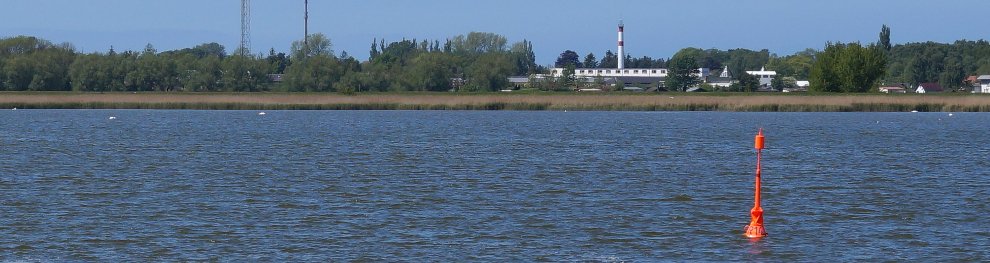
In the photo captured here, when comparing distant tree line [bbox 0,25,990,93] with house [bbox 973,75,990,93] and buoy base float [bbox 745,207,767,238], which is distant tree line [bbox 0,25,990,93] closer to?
house [bbox 973,75,990,93]

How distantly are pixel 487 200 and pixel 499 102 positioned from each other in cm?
7156

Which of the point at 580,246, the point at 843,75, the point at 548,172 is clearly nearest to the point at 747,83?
the point at 843,75

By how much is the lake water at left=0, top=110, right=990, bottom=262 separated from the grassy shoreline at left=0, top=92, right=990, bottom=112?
44113 mm

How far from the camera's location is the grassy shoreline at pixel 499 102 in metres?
97.6

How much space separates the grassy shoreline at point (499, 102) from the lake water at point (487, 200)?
4411cm

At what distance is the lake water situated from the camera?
2091 cm

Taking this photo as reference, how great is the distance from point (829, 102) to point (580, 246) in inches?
3333

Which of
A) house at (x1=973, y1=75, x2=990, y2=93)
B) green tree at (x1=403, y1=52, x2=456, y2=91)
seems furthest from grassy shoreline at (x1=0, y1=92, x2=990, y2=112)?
house at (x1=973, y1=75, x2=990, y2=93)

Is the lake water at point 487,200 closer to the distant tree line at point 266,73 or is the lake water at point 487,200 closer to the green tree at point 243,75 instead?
the distant tree line at point 266,73

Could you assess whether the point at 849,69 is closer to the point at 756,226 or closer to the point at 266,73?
the point at 266,73

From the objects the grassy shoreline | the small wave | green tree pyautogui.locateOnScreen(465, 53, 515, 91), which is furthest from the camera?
green tree pyautogui.locateOnScreen(465, 53, 515, 91)

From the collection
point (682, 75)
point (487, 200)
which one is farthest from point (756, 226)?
point (682, 75)

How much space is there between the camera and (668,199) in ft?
92.9

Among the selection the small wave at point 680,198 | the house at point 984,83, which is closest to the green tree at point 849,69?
the house at point 984,83
